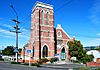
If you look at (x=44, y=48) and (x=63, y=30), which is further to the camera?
(x=63, y=30)

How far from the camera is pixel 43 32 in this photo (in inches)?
2287

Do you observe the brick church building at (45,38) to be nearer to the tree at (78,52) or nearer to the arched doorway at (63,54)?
the arched doorway at (63,54)

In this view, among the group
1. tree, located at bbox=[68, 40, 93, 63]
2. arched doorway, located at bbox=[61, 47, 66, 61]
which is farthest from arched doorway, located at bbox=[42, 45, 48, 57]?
tree, located at bbox=[68, 40, 93, 63]

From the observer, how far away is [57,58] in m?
58.2

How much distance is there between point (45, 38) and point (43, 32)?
6.09 ft

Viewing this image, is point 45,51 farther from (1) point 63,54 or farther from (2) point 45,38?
(1) point 63,54

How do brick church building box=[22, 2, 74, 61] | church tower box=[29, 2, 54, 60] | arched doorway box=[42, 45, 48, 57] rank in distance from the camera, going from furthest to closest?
arched doorway box=[42, 45, 48, 57]
brick church building box=[22, 2, 74, 61]
church tower box=[29, 2, 54, 60]

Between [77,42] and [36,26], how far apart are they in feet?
43.2

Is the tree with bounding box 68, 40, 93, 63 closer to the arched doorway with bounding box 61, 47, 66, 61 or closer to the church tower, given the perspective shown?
the arched doorway with bounding box 61, 47, 66, 61

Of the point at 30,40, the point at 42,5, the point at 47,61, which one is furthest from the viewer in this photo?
the point at 30,40

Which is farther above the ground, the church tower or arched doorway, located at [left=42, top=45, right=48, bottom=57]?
the church tower

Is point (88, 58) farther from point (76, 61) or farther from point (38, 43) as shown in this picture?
point (38, 43)

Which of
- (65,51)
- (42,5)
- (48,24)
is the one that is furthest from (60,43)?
(42,5)

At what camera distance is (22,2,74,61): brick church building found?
5694 centimetres
